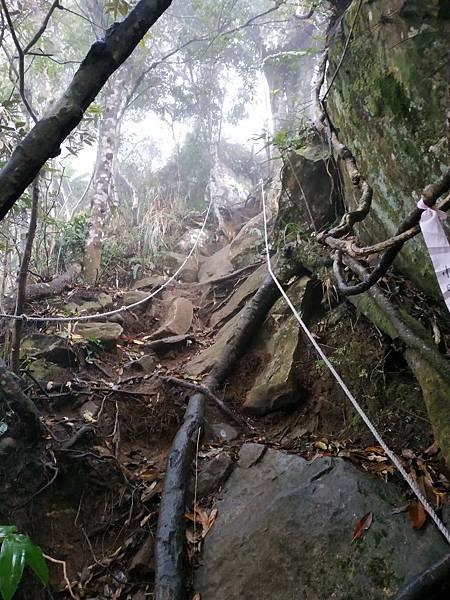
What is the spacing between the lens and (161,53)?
12398mm

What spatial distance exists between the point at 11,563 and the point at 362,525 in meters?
1.66

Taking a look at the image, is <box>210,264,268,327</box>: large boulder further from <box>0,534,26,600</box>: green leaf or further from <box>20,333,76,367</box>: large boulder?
<box>0,534,26,600</box>: green leaf

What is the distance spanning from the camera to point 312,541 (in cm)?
210

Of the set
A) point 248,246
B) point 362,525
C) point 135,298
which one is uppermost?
point 135,298

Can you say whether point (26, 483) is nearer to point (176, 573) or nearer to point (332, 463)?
point (176, 573)

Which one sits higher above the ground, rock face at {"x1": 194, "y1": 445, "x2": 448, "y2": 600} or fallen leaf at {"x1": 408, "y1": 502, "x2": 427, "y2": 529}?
rock face at {"x1": 194, "y1": 445, "x2": 448, "y2": 600}

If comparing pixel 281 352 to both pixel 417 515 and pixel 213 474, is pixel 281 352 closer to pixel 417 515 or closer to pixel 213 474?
pixel 213 474

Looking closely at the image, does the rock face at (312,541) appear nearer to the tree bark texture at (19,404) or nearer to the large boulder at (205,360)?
the tree bark texture at (19,404)

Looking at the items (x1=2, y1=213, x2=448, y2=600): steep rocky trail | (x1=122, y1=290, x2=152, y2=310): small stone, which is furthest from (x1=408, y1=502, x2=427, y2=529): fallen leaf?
(x1=122, y1=290, x2=152, y2=310): small stone

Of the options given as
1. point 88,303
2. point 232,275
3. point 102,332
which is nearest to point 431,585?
point 102,332

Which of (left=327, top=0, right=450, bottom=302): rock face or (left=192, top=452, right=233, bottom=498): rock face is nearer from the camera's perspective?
(left=327, top=0, right=450, bottom=302): rock face

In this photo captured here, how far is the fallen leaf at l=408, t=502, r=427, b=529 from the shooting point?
198 centimetres

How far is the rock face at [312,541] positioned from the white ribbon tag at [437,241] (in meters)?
1.22

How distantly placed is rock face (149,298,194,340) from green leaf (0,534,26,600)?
3.76m
